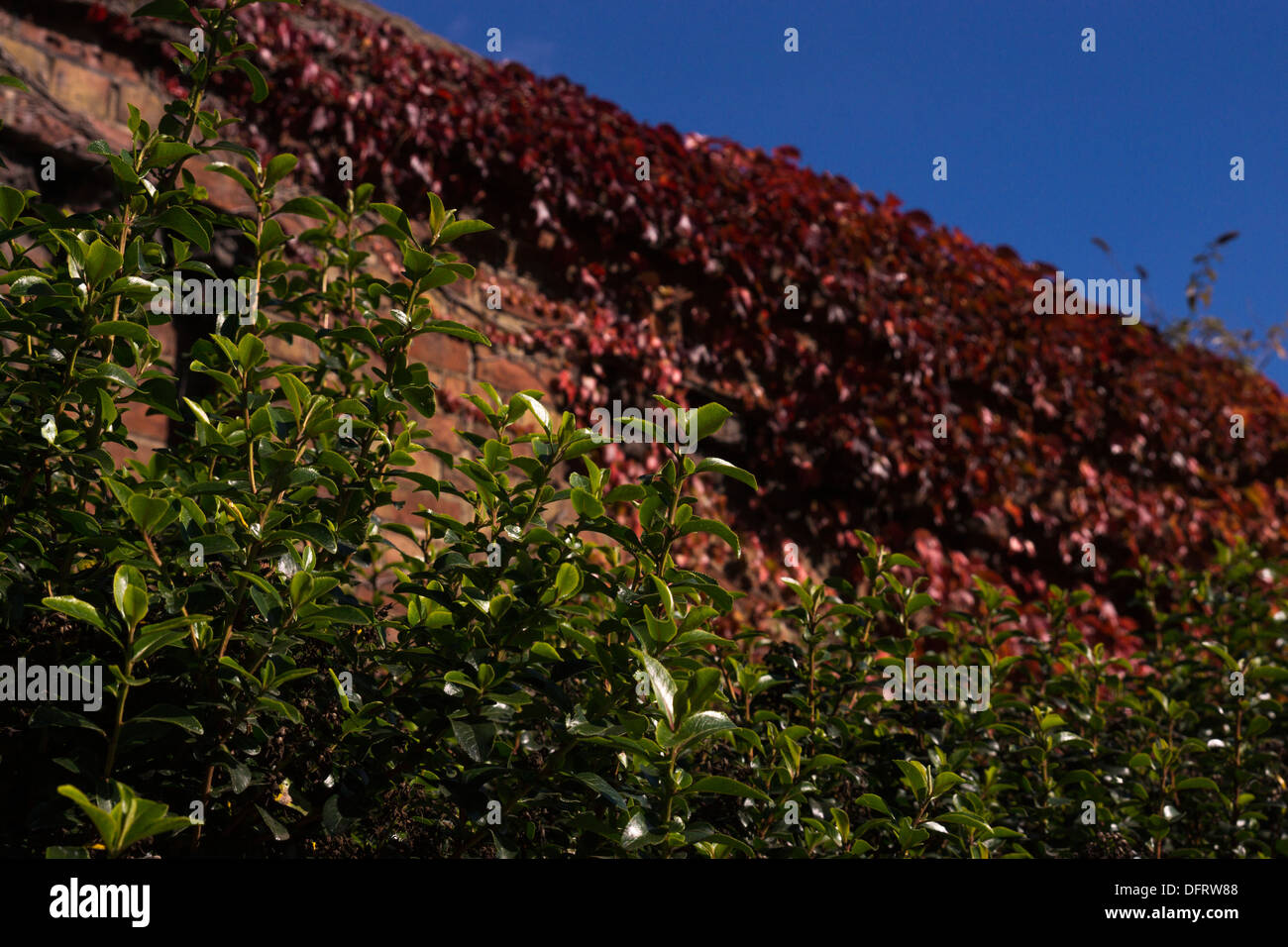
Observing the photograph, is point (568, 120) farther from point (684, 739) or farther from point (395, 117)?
point (684, 739)

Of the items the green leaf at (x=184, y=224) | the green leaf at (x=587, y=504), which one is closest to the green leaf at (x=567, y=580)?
the green leaf at (x=587, y=504)

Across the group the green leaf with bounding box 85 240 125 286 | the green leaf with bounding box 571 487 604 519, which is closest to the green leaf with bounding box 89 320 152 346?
the green leaf with bounding box 85 240 125 286

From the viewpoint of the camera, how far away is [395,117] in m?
4.13

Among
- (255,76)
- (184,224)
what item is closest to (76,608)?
(184,224)

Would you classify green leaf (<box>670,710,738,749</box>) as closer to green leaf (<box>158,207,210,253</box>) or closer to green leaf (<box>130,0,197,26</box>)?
green leaf (<box>158,207,210,253</box>)

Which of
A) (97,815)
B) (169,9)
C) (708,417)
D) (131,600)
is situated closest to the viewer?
(97,815)

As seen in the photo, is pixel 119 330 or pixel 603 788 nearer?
pixel 603 788

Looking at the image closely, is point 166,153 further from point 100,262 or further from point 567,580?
point 567,580

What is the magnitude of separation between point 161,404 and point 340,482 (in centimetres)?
30

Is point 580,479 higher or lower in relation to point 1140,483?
lower

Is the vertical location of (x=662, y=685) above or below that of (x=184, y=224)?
below

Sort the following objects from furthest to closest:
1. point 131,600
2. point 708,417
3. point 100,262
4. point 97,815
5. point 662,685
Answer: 1. point 708,417
2. point 100,262
3. point 662,685
4. point 131,600
5. point 97,815
